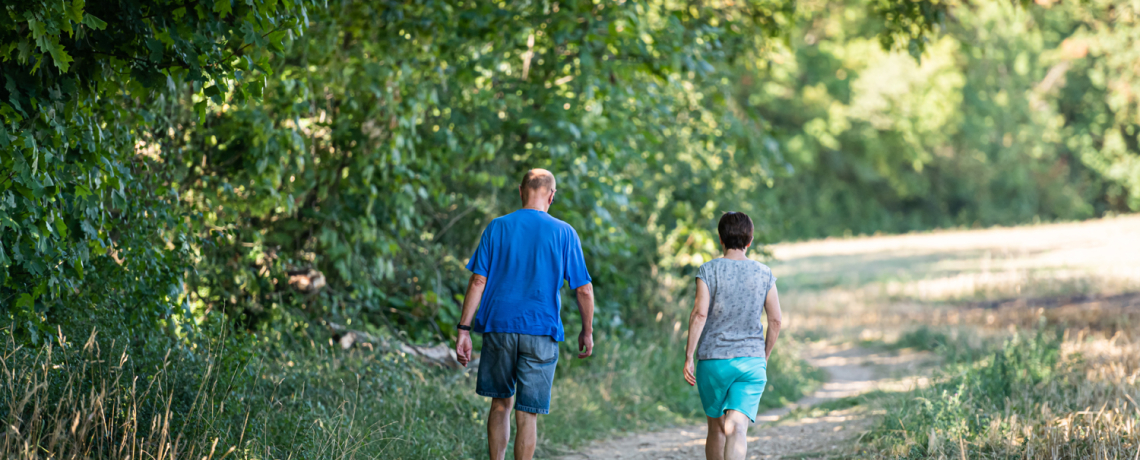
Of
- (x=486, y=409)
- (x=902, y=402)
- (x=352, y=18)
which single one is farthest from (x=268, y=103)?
(x=902, y=402)

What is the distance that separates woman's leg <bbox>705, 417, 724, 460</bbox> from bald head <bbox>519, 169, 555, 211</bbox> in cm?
149

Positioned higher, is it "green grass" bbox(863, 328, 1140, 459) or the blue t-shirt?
the blue t-shirt

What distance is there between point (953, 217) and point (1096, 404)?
46181mm

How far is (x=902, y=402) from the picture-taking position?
6262mm

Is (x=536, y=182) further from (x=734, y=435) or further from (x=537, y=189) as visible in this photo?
(x=734, y=435)

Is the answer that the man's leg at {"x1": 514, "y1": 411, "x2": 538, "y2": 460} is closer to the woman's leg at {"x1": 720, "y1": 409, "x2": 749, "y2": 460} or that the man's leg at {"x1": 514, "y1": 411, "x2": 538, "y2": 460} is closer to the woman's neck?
the woman's leg at {"x1": 720, "y1": 409, "x2": 749, "y2": 460}

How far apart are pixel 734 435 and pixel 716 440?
0.61ft

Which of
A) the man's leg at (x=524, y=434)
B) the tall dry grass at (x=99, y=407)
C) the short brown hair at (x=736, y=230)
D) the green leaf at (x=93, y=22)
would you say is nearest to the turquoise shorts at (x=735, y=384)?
the short brown hair at (x=736, y=230)

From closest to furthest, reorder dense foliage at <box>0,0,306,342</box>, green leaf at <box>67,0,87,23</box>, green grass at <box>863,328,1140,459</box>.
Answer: green leaf at <box>67,0,87,23</box>
dense foliage at <box>0,0,306,342</box>
green grass at <box>863,328,1140,459</box>

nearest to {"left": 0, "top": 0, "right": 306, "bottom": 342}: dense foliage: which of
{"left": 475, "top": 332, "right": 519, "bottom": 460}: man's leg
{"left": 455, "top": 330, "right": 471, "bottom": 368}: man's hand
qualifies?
{"left": 455, "top": 330, "right": 471, "bottom": 368}: man's hand

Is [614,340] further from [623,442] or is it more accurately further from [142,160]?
[142,160]

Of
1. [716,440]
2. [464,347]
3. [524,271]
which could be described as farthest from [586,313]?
[716,440]

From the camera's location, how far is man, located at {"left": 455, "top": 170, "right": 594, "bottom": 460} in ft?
15.2

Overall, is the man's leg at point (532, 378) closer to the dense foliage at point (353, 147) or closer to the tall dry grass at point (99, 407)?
the tall dry grass at point (99, 407)
